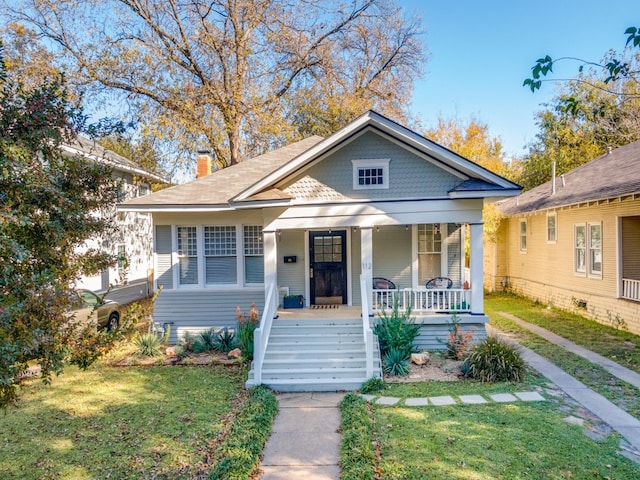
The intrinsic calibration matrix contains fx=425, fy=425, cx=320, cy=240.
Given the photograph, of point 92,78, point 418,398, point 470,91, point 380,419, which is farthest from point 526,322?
point 92,78

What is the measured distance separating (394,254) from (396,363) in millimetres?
3998

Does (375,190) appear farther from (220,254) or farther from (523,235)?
(523,235)

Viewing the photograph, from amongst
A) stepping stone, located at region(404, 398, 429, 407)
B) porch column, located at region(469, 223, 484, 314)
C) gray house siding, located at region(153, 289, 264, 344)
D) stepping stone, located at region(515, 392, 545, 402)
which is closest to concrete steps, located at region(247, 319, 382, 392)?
stepping stone, located at region(404, 398, 429, 407)

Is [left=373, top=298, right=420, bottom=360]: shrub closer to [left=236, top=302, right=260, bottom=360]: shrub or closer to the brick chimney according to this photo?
[left=236, top=302, right=260, bottom=360]: shrub

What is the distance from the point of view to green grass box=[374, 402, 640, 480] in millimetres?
5047

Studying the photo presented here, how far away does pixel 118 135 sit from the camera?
4941mm

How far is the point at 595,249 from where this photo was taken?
1423 centimetres

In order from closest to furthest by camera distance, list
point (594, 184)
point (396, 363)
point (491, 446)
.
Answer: point (491, 446)
point (396, 363)
point (594, 184)

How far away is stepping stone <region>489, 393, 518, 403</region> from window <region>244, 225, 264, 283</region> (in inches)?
264

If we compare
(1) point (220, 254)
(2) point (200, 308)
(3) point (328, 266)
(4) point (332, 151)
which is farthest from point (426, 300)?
(2) point (200, 308)

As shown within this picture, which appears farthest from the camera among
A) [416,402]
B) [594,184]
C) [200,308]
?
[594,184]

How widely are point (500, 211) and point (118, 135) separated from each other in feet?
64.9

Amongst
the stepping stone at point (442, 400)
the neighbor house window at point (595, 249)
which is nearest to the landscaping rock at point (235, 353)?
the stepping stone at point (442, 400)

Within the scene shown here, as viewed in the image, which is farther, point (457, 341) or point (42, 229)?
point (457, 341)
